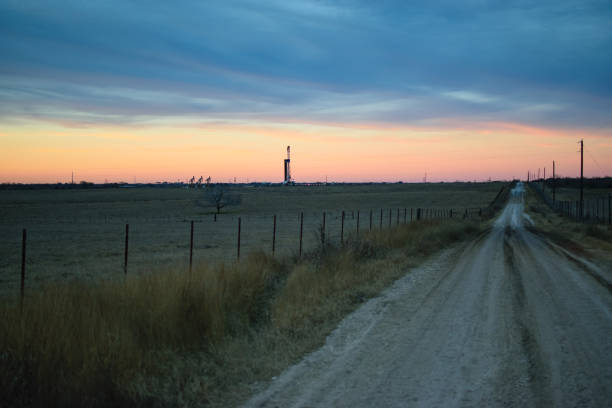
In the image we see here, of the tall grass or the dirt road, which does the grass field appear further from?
the dirt road

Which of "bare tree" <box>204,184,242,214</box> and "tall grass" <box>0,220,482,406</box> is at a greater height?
"bare tree" <box>204,184,242,214</box>

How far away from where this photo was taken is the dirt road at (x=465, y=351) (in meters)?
5.24

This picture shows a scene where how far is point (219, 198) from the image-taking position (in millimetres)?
81125

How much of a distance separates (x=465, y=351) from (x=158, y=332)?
4.91 m

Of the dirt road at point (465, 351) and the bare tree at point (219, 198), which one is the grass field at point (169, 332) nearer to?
Result: the dirt road at point (465, 351)

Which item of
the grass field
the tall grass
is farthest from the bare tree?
the tall grass

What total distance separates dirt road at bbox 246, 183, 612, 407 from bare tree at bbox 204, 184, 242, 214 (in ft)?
234

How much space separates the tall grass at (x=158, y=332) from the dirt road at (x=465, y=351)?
692 millimetres

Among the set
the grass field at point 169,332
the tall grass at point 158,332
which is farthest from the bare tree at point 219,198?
the tall grass at point 158,332

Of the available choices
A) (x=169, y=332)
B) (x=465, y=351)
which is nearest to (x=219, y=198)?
(x=169, y=332)

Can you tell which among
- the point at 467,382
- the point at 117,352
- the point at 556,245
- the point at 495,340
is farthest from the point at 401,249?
the point at 117,352

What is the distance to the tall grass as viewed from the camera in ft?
17.2

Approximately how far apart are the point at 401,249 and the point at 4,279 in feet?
50.2

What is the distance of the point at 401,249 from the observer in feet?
61.8
